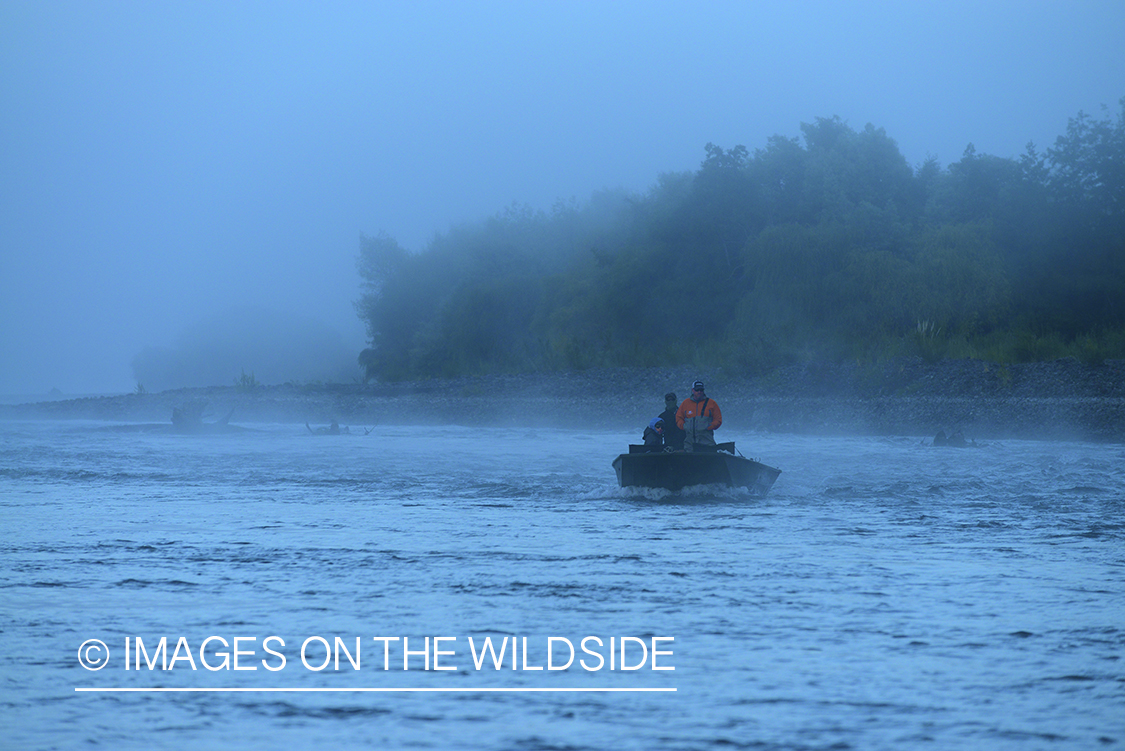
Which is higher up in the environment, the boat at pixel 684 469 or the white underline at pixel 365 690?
the boat at pixel 684 469

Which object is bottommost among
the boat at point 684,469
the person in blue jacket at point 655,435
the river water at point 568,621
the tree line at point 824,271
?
the river water at point 568,621

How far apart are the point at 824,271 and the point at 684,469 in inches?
1305

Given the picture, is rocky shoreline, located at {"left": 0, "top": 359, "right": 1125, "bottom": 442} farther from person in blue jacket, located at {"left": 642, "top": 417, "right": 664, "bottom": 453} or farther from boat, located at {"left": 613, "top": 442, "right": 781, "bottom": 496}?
person in blue jacket, located at {"left": 642, "top": 417, "right": 664, "bottom": 453}

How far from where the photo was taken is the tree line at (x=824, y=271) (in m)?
44.3

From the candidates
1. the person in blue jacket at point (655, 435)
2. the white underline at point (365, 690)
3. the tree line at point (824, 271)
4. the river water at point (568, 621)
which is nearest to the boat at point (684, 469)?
the person in blue jacket at point (655, 435)

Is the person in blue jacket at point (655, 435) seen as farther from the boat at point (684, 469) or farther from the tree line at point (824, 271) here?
the tree line at point (824, 271)

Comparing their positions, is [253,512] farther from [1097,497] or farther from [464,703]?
[1097,497]

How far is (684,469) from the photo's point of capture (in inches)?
669

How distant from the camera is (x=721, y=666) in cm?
675

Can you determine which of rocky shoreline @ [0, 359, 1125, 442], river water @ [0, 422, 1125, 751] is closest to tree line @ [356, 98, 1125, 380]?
rocky shoreline @ [0, 359, 1125, 442]

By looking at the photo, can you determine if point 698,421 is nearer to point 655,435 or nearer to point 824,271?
point 655,435

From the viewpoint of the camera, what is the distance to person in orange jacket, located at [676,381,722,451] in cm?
1777

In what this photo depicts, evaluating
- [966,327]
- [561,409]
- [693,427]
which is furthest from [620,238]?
[693,427]

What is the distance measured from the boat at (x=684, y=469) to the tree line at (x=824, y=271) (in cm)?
2433
